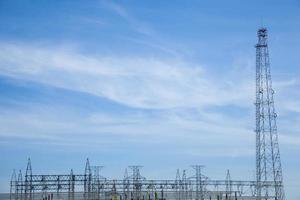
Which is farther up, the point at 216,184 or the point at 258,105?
the point at 258,105

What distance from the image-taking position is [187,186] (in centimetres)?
8631

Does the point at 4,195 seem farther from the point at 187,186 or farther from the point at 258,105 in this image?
the point at 258,105

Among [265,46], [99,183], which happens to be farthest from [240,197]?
[265,46]

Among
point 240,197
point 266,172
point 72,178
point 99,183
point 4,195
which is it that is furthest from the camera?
point 4,195

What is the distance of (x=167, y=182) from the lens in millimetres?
83750

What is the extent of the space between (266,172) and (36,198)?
58.4m

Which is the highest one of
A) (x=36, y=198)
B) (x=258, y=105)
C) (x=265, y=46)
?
(x=265, y=46)

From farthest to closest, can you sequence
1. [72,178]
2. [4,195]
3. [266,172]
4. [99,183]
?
[4,195], [99,183], [72,178], [266,172]

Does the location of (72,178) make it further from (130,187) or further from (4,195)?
(4,195)

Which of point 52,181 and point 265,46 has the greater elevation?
point 265,46

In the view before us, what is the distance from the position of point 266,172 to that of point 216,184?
1288 inches

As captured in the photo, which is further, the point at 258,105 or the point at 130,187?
the point at 130,187

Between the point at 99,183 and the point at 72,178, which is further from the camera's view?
the point at 99,183

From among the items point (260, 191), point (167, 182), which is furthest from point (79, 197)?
point (260, 191)
